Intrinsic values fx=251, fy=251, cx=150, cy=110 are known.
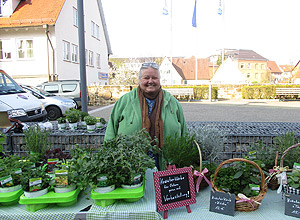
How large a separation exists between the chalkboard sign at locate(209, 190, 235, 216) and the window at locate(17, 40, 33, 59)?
16945 millimetres

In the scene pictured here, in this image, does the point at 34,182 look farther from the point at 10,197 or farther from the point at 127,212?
the point at 127,212

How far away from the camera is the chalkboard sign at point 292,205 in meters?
1.53

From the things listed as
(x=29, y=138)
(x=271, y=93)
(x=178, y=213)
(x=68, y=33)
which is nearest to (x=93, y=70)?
(x=68, y=33)

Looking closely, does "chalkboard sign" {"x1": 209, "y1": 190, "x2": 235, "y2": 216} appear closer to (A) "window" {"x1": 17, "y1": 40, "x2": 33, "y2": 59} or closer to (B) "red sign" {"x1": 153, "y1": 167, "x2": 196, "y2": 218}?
(B) "red sign" {"x1": 153, "y1": 167, "x2": 196, "y2": 218}

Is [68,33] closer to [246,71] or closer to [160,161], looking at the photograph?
[160,161]

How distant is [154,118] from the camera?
235 centimetres

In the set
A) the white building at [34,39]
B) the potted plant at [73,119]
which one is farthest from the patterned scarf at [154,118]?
the white building at [34,39]

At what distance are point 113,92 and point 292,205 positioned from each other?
1690 centimetres

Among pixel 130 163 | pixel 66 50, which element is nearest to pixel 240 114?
pixel 130 163

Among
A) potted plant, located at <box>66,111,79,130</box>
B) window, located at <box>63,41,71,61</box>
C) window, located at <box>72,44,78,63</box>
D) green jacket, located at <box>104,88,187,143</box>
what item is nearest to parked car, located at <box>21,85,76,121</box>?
potted plant, located at <box>66,111,79,130</box>

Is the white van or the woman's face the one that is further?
the white van

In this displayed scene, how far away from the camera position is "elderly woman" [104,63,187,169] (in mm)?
2295

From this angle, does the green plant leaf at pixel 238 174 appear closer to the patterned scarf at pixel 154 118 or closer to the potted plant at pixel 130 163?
the potted plant at pixel 130 163

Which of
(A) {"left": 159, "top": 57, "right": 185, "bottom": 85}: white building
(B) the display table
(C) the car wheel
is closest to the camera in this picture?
(B) the display table
